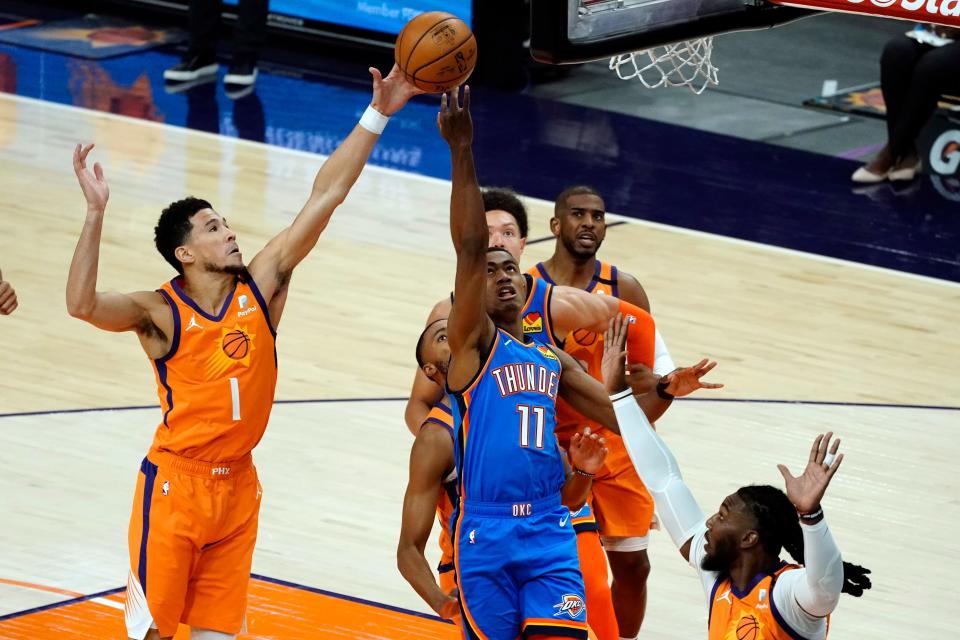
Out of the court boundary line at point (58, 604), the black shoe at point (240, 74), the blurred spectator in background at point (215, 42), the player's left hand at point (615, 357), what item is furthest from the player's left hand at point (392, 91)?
the black shoe at point (240, 74)

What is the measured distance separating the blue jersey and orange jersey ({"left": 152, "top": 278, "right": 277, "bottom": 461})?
0.74m

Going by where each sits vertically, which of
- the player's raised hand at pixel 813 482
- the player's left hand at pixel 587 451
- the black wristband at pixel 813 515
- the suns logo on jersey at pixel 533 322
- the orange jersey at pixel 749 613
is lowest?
the orange jersey at pixel 749 613

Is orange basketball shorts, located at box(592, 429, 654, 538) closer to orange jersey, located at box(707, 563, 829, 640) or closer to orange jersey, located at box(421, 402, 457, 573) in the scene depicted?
orange jersey, located at box(421, 402, 457, 573)

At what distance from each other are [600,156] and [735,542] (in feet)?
29.1

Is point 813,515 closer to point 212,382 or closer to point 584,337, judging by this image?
point 584,337

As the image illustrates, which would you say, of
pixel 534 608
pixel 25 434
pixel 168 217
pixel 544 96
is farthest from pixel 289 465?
pixel 544 96

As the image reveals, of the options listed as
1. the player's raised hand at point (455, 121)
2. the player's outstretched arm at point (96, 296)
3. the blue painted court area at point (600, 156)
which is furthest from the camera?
the blue painted court area at point (600, 156)

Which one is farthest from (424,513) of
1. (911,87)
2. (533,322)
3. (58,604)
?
(911,87)

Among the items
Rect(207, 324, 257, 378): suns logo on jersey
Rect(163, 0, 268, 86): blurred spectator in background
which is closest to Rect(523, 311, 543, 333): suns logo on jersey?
Rect(207, 324, 257, 378): suns logo on jersey

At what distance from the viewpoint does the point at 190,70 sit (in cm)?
1520

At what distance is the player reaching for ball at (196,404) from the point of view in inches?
202

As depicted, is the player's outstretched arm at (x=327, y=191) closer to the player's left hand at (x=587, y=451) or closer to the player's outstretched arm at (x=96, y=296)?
the player's outstretched arm at (x=96, y=296)

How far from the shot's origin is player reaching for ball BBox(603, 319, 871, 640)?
477 cm


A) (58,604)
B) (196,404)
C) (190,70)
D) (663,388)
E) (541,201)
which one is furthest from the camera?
(190,70)
